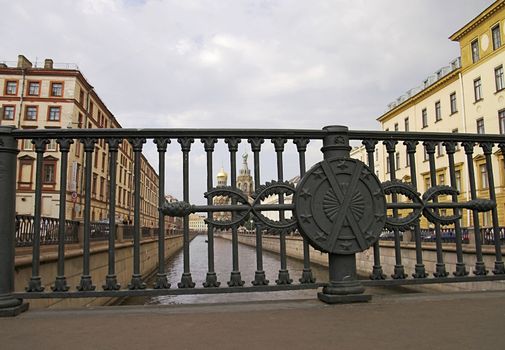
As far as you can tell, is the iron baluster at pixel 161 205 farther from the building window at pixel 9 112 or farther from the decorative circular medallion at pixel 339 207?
the building window at pixel 9 112

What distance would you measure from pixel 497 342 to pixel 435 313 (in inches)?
30.3

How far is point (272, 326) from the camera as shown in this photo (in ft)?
8.74

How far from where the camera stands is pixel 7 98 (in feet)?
136

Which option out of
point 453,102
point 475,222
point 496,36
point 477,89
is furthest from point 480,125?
point 475,222

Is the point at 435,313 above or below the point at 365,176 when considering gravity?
below

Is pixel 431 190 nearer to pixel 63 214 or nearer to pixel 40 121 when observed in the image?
pixel 63 214

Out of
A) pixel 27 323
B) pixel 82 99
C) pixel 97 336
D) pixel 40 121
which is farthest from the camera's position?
pixel 82 99

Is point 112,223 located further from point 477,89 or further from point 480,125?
point 477,89

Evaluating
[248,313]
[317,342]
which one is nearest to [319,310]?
[248,313]

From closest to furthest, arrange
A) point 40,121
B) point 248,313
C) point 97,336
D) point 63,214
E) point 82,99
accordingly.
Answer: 1. point 97,336
2. point 248,313
3. point 63,214
4. point 40,121
5. point 82,99

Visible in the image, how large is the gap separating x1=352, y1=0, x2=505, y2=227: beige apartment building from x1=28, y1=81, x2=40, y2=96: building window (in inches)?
1325

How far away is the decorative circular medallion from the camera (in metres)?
3.48

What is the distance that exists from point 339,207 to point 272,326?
1.30 metres

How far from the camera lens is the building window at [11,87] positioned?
41625 mm
